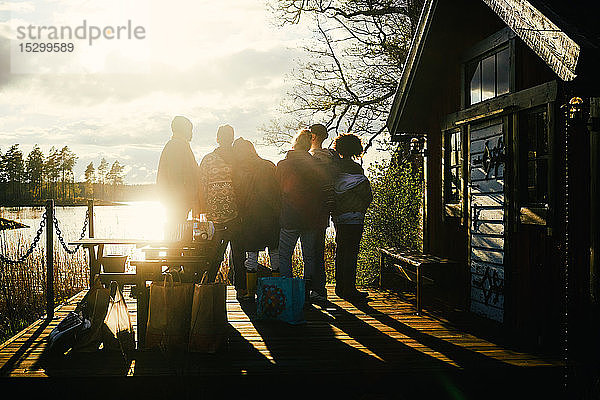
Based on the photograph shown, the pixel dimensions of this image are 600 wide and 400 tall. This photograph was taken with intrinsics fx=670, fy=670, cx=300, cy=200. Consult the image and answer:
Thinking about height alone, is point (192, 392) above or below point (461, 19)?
below

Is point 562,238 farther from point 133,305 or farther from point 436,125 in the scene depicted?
point 133,305

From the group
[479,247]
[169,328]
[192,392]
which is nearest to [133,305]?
[169,328]

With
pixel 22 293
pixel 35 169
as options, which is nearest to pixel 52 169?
pixel 35 169

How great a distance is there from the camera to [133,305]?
8.12 m

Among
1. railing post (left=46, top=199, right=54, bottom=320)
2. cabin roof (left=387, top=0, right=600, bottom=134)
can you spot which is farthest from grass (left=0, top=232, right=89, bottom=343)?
cabin roof (left=387, top=0, right=600, bottom=134)

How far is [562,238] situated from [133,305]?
500cm

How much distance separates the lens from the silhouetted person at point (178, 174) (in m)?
6.84

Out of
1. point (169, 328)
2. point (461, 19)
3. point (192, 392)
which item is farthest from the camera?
point (461, 19)

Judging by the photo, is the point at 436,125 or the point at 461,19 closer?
the point at 461,19

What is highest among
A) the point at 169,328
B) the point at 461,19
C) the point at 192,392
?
the point at 461,19

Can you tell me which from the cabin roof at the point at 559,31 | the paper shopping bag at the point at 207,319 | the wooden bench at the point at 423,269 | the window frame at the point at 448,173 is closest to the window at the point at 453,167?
the window frame at the point at 448,173

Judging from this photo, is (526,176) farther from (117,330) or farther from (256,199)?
(117,330)

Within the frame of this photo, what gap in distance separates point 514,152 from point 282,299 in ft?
8.65

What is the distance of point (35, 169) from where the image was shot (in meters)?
76.1
